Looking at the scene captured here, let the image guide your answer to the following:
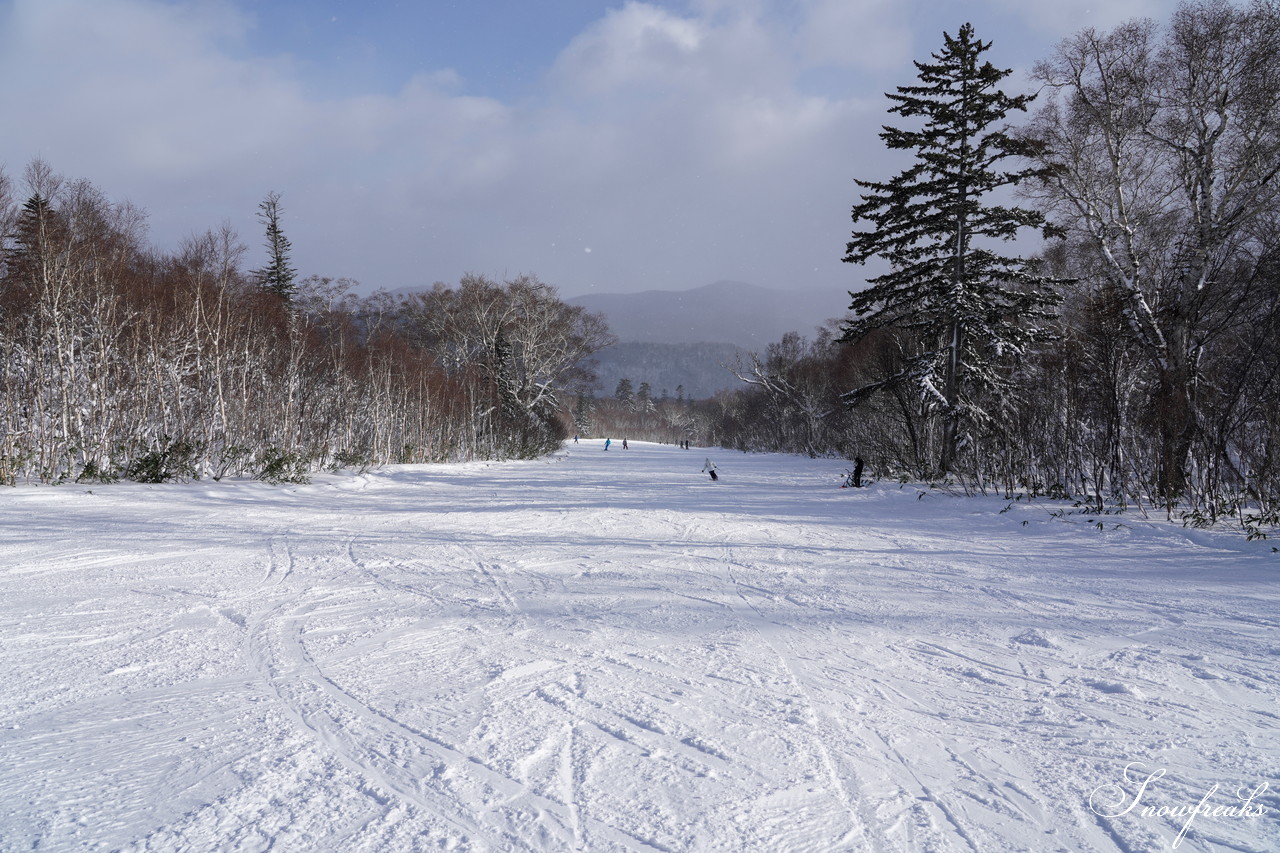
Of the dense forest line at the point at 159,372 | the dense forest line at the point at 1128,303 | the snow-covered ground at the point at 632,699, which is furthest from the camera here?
the dense forest line at the point at 159,372

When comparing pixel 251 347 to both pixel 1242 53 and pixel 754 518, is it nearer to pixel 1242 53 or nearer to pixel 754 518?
pixel 754 518

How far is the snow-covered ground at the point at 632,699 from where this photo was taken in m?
2.03

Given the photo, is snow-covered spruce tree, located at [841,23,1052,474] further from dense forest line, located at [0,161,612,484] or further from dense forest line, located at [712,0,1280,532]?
dense forest line, located at [0,161,612,484]

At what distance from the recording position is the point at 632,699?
294 cm

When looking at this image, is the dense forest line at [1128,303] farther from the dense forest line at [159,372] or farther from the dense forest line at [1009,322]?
the dense forest line at [159,372]

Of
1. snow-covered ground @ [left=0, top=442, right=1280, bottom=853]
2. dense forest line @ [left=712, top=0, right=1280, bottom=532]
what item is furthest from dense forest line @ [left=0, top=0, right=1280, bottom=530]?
snow-covered ground @ [left=0, top=442, right=1280, bottom=853]

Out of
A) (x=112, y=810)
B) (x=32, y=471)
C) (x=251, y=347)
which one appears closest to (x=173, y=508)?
Result: (x=32, y=471)

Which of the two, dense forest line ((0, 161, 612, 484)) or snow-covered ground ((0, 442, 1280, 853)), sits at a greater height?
dense forest line ((0, 161, 612, 484))

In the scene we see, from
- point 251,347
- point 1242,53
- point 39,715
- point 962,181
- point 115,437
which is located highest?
point 1242,53

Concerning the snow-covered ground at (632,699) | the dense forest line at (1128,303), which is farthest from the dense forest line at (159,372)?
the dense forest line at (1128,303)

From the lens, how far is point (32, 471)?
33.9 feet

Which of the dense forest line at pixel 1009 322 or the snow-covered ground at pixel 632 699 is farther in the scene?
the dense forest line at pixel 1009 322

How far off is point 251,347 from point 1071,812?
20.3m

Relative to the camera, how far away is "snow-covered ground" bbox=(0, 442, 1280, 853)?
6.66 feet
